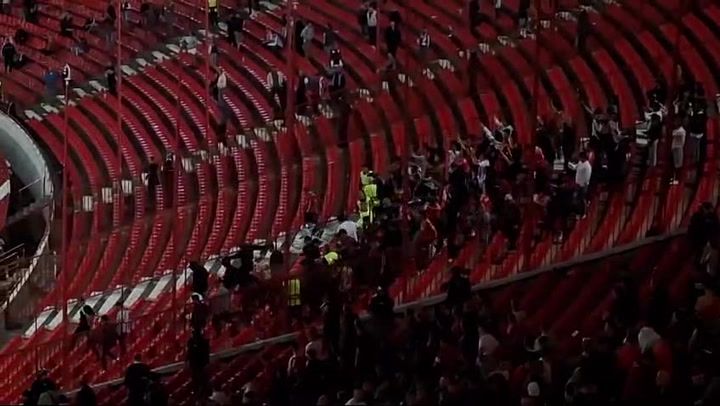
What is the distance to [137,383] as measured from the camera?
659 inches

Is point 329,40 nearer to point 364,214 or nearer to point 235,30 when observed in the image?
point 235,30

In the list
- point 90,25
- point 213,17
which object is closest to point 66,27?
point 90,25

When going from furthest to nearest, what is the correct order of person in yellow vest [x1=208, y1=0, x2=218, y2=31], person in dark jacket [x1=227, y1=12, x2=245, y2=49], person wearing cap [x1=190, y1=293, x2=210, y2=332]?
person in yellow vest [x1=208, y1=0, x2=218, y2=31], person in dark jacket [x1=227, y1=12, x2=245, y2=49], person wearing cap [x1=190, y1=293, x2=210, y2=332]

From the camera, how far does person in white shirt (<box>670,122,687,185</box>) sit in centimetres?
2000

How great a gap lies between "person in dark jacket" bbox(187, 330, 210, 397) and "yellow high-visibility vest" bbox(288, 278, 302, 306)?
5.00ft

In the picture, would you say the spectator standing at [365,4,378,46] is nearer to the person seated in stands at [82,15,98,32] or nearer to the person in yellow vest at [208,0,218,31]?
the person in yellow vest at [208,0,218,31]

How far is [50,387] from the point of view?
16766 millimetres

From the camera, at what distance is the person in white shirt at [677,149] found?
20000 mm

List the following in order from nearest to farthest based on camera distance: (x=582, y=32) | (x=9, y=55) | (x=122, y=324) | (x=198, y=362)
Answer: (x=198, y=362) → (x=122, y=324) → (x=582, y=32) → (x=9, y=55)

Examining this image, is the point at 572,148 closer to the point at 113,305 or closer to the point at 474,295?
the point at 474,295

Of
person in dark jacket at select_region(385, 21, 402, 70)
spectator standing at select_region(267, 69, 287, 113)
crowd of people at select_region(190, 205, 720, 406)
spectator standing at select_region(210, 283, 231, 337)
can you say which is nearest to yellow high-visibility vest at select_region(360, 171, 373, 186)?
spectator standing at select_region(210, 283, 231, 337)

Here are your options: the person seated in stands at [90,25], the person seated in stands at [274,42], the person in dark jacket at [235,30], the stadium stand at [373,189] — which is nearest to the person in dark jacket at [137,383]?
the stadium stand at [373,189]

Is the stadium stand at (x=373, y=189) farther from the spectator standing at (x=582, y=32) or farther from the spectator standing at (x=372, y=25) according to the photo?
the spectator standing at (x=372, y=25)

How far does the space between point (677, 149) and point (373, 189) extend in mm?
3893
